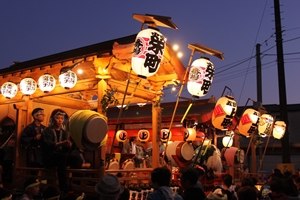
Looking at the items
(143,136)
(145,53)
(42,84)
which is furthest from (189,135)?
(145,53)

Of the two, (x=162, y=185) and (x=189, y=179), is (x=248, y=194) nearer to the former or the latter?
(x=189, y=179)

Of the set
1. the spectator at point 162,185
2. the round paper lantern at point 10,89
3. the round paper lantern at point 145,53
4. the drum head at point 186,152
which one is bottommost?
the spectator at point 162,185

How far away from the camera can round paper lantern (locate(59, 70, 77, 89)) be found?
10.9m

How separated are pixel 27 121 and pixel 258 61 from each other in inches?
745

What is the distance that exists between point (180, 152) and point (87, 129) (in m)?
6.77

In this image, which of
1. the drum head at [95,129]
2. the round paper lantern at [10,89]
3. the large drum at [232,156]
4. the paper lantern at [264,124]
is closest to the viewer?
the drum head at [95,129]

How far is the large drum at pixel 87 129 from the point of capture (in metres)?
9.04

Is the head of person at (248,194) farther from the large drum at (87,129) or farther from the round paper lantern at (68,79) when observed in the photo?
the round paper lantern at (68,79)

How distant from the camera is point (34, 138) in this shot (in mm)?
11180

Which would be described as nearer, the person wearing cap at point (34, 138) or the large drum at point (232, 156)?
the person wearing cap at point (34, 138)

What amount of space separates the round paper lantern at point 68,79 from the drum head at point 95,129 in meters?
2.26

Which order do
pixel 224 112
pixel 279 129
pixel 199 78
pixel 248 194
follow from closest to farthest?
pixel 248 194
pixel 199 78
pixel 224 112
pixel 279 129

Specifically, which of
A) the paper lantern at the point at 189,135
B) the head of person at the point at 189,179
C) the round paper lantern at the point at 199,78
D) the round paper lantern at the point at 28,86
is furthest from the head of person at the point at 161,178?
the paper lantern at the point at 189,135

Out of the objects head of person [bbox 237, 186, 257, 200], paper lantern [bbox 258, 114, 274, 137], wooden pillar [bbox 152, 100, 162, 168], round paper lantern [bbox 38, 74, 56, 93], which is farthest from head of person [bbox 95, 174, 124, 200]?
paper lantern [bbox 258, 114, 274, 137]
